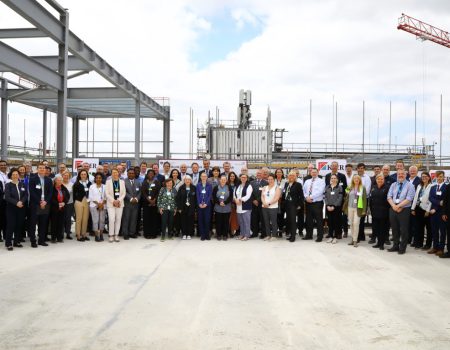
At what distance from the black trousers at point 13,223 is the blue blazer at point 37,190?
30cm

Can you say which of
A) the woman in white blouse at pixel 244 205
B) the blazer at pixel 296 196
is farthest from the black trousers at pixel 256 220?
the blazer at pixel 296 196

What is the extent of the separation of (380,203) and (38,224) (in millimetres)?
7438

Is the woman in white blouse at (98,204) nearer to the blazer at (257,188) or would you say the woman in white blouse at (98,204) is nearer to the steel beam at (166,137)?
the blazer at (257,188)

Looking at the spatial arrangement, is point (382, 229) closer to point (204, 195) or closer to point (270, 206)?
point (270, 206)

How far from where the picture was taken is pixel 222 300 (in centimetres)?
519

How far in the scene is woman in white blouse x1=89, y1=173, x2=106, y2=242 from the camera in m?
9.99

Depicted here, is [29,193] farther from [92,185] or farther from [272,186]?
[272,186]

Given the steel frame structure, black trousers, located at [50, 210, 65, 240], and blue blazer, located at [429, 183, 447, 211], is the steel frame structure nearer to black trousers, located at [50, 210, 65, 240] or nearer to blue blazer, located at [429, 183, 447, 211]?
black trousers, located at [50, 210, 65, 240]

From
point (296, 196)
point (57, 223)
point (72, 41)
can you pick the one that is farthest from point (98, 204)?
point (72, 41)

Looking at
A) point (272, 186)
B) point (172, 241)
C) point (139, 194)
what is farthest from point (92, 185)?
point (272, 186)

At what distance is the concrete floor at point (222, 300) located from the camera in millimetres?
3980

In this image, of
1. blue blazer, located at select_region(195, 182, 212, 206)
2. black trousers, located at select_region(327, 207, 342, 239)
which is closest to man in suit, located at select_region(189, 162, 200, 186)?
blue blazer, located at select_region(195, 182, 212, 206)

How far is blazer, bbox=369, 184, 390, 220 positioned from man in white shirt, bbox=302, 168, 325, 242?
1236mm

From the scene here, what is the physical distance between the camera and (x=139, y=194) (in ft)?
34.0
